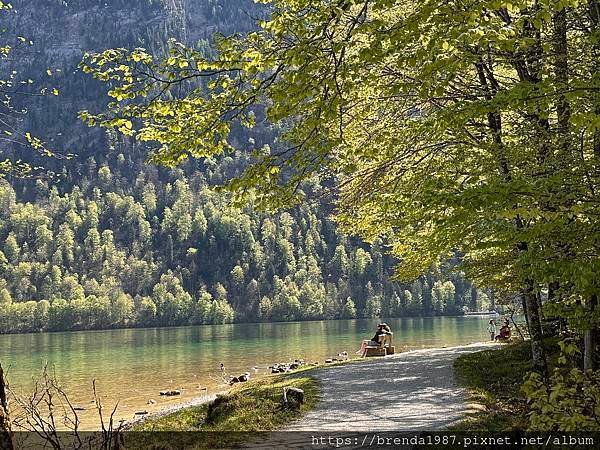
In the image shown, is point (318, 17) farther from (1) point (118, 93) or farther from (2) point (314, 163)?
(1) point (118, 93)

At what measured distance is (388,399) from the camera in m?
12.9

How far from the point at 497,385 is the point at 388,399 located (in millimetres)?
2843

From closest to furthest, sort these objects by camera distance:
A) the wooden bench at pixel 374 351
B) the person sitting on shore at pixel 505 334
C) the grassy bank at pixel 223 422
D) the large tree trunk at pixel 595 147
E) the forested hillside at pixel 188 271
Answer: the large tree trunk at pixel 595 147, the grassy bank at pixel 223 422, the wooden bench at pixel 374 351, the person sitting on shore at pixel 505 334, the forested hillside at pixel 188 271

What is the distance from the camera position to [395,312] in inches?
5758

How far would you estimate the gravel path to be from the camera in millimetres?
10250

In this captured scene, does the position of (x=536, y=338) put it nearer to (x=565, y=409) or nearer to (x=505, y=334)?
(x=565, y=409)

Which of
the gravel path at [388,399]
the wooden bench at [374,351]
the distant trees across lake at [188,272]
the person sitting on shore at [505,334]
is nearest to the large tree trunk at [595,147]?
the gravel path at [388,399]

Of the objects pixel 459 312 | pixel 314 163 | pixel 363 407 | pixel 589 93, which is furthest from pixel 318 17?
pixel 459 312

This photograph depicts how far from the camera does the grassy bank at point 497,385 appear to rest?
370 inches

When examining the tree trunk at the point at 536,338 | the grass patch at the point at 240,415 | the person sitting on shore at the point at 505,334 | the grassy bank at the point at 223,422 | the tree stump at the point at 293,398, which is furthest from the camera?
the person sitting on shore at the point at 505,334

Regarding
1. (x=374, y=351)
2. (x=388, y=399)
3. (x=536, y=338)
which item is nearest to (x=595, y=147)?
(x=536, y=338)

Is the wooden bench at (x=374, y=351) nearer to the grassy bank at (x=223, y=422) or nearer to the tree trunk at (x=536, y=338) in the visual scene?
the grassy bank at (x=223, y=422)

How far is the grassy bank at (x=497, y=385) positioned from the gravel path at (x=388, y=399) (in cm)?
33

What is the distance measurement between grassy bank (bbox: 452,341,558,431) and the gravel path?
325mm
